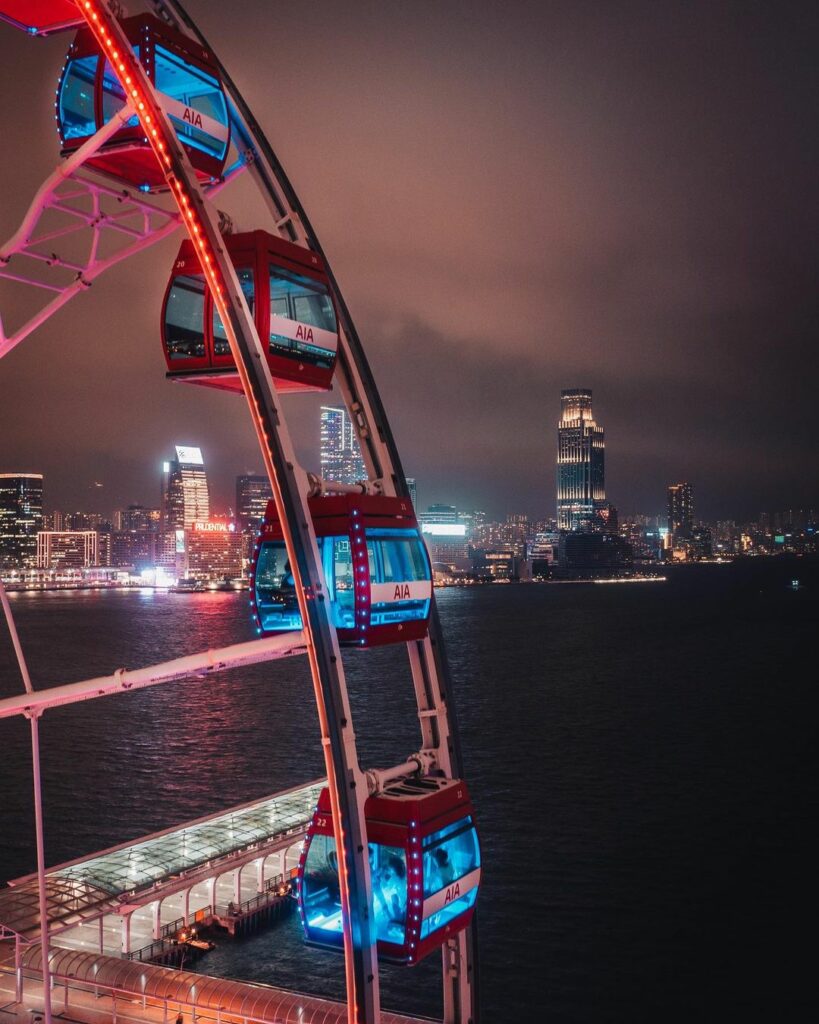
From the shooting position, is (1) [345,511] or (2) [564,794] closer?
(1) [345,511]

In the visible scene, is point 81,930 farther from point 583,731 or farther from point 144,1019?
point 583,731

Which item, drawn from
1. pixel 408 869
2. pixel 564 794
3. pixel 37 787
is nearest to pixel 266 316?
pixel 37 787

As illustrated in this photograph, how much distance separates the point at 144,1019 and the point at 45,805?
3854 centimetres

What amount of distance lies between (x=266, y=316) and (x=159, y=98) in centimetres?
246

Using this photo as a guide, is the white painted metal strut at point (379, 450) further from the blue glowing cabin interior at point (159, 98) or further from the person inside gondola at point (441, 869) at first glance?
the person inside gondola at point (441, 869)

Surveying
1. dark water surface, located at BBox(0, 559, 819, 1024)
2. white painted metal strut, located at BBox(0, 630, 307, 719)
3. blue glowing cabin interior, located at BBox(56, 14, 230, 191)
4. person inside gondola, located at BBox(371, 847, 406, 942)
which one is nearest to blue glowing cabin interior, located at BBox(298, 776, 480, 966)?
person inside gondola, located at BBox(371, 847, 406, 942)

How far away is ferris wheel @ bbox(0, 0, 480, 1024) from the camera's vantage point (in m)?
10.2

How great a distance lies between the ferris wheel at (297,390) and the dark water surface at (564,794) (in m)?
23.4

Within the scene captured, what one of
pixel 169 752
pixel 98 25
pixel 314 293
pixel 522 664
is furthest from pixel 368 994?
pixel 522 664

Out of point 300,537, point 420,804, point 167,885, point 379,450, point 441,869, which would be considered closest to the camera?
point 300,537

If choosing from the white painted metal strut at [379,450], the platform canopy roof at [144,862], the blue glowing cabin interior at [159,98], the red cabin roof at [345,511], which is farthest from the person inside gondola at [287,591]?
the platform canopy roof at [144,862]

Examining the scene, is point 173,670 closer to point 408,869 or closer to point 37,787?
point 37,787

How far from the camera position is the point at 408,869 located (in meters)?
11.9

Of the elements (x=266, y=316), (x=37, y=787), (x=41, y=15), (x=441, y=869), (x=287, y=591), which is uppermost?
(x=41, y=15)
